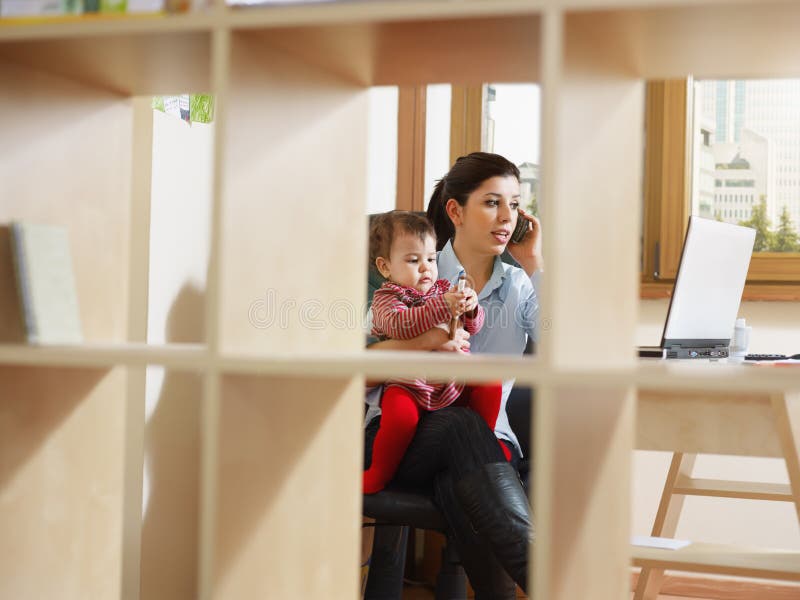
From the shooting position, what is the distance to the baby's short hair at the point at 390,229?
8.37 ft

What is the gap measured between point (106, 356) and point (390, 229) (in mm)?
1461

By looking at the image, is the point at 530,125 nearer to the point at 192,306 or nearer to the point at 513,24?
the point at 192,306

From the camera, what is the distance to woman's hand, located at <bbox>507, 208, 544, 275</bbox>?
110 inches

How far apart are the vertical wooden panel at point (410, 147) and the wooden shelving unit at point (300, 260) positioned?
6.50 ft

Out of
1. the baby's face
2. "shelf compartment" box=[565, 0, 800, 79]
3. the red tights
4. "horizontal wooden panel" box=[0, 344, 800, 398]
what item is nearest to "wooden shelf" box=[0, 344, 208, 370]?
"horizontal wooden panel" box=[0, 344, 800, 398]

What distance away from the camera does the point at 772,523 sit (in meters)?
3.16

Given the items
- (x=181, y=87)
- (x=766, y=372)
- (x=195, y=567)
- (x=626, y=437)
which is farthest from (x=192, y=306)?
(x=766, y=372)

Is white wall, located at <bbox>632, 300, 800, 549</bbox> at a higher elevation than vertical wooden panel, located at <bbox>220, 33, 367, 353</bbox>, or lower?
lower

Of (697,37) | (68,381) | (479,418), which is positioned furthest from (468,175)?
(697,37)

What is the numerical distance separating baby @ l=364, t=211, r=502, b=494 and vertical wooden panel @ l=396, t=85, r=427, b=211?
0.86 metres

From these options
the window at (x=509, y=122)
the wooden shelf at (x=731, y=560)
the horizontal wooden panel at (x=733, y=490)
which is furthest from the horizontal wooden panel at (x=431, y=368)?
the window at (x=509, y=122)

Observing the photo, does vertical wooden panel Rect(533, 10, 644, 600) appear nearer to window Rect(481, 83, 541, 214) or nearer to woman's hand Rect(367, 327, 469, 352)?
woman's hand Rect(367, 327, 469, 352)

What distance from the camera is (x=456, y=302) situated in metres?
2.29

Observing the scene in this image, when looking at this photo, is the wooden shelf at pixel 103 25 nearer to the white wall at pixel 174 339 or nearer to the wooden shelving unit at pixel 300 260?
the wooden shelving unit at pixel 300 260
